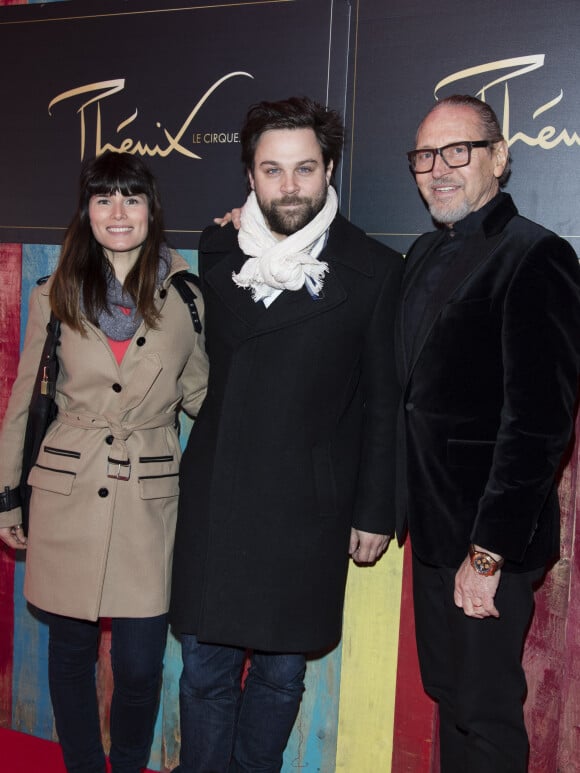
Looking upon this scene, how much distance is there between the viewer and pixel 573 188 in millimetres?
2266

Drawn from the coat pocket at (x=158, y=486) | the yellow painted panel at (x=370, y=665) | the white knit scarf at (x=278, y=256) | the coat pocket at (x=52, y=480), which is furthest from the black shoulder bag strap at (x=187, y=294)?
the yellow painted panel at (x=370, y=665)

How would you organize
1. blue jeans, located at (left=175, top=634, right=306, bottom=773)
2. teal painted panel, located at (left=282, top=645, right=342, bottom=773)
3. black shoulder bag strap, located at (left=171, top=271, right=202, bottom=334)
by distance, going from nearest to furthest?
blue jeans, located at (left=175, top=634, right=306, bottom=773) < black shoulder bag strap, located at (left=171, top=271, right=202, bottom=334) < teal painted panel, located at (left=282, top=645, right=342, bottom=773)

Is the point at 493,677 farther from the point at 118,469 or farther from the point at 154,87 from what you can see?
the point at 154,87

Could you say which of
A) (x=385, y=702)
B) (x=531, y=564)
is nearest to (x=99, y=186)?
(x=531, y=564)

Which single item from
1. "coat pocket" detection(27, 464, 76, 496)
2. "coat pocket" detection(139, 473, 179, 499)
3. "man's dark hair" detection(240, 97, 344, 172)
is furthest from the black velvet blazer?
"coat pocket" detection(27, 464, 76, 496)

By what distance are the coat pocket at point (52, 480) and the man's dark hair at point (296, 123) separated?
100 cm

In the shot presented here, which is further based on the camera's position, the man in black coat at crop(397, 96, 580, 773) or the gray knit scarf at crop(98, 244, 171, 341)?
the gray knit scarf at crop(98, 244, 171, 341)

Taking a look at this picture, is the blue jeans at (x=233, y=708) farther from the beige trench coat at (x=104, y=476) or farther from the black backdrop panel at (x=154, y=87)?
the black backdrop panel at (x=154, y=87)

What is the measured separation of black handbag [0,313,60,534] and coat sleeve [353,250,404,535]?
0.87 meters

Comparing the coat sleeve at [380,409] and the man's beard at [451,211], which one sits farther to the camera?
the coat sleeve at [380,409]

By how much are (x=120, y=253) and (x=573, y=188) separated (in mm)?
1290

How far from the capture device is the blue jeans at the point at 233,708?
2221mm

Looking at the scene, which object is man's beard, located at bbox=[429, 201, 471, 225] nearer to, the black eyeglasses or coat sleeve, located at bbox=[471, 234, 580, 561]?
the black eyeglasses

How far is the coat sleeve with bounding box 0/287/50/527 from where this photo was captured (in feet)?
7.61
